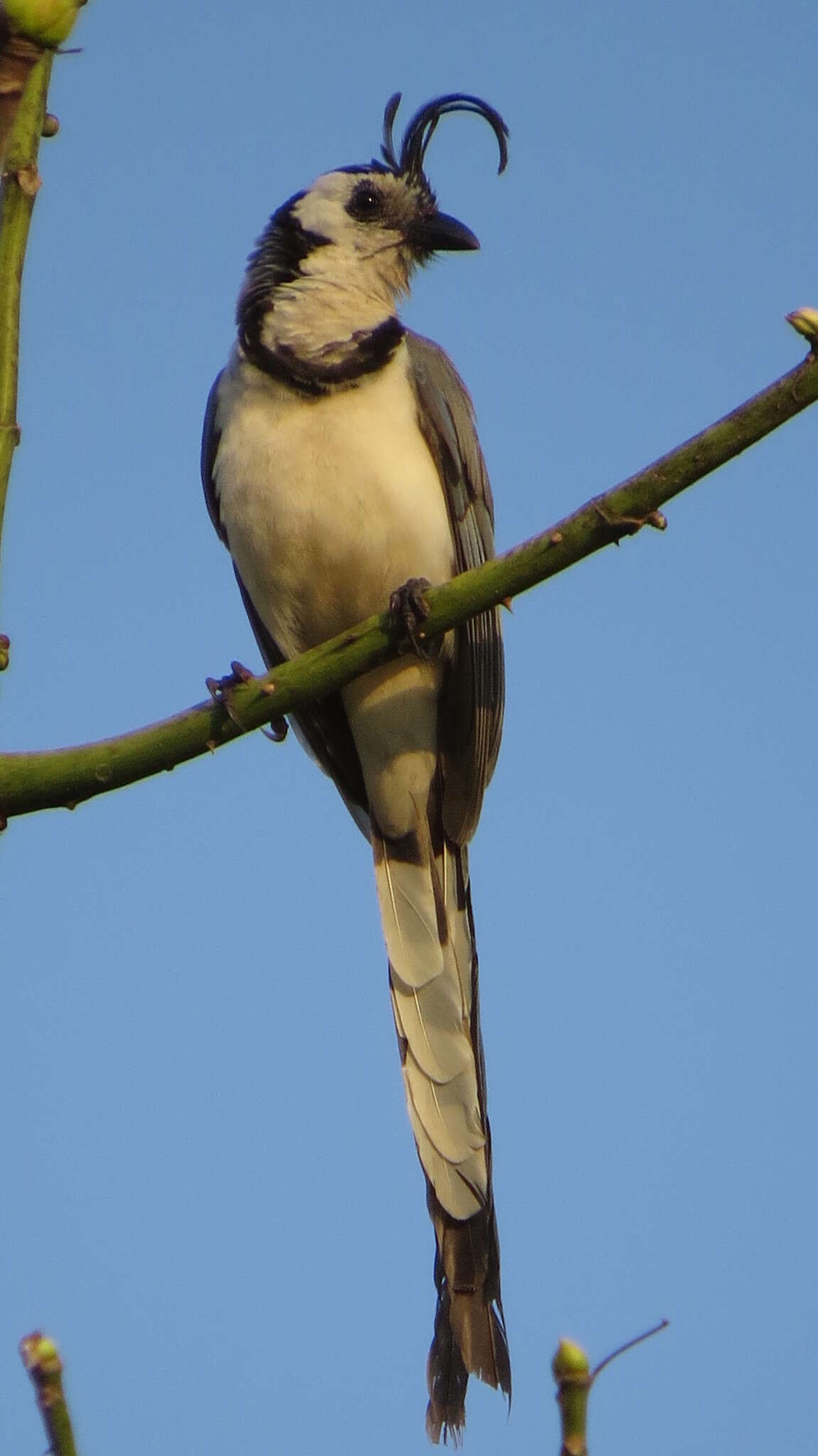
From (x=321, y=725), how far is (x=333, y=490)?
3.24 ft

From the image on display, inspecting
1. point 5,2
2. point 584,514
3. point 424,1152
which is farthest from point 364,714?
point 5,2

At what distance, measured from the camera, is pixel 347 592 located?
5156 millimetres

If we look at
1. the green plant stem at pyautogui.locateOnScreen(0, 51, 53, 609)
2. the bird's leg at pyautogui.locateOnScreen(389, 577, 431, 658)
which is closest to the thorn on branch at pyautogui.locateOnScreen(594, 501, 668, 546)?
the bird's leg at pyautogui.locateOnScreen(389, 577, 431, 658)

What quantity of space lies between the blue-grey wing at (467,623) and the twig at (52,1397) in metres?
3.59

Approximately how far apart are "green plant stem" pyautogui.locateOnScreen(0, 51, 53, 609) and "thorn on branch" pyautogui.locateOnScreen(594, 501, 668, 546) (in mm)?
1066

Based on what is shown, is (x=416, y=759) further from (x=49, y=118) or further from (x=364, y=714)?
(x=49, y=118)

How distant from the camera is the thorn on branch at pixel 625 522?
310 cm

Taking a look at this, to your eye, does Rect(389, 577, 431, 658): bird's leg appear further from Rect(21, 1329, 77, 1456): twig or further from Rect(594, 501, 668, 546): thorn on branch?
Rect(21, 1329, 77, 1456): twig

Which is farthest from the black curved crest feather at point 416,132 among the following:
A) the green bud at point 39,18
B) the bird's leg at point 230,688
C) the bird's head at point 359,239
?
the green bud at point 39,18

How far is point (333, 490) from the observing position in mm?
4902

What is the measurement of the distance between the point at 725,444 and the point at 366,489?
2.01m

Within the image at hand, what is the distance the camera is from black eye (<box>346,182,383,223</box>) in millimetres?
5500

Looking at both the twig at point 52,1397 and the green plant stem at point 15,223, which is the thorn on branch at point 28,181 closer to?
the green plant stem at point 15,223

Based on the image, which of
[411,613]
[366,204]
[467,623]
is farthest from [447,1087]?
[366,204]
